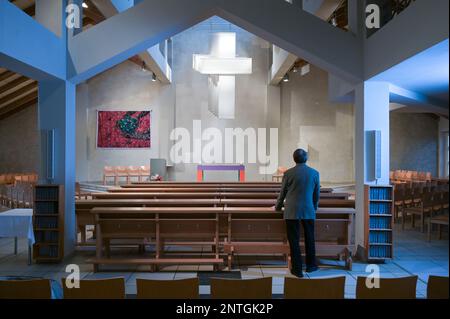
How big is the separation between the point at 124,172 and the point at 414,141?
10.3 metres

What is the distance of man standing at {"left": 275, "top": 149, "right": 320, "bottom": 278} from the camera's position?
4641mm

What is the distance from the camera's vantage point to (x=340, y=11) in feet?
38.3

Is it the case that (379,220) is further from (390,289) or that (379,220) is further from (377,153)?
(390,289)

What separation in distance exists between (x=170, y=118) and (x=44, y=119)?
364 inches

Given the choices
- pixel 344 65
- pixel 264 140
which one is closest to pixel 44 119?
pixel 344 65

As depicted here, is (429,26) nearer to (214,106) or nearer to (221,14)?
(221,14)

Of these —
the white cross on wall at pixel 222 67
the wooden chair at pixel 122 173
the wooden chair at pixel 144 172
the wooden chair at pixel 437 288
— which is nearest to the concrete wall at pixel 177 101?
the wooden chair at pixel 144 172

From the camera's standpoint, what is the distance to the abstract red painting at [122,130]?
15352mm

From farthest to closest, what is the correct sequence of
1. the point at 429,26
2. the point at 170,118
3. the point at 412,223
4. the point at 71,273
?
1. the point at 170,118
2. the point at 412,223
3. the point at 71,273
4. the point at 429,26

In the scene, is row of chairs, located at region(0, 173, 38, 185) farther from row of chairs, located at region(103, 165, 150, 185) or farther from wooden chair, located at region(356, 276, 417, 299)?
wooden chair, located at region(356, 276, 417, 299)

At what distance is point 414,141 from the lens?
580 inches

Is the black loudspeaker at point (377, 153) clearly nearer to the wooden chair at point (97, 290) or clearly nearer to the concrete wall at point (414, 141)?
the wooden chair at point (97, 290)

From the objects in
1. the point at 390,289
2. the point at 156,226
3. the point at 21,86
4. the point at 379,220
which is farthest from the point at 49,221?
the point at 21,86

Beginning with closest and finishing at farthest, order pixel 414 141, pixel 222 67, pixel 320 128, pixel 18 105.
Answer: pixel 222 67 → pixel 414 141 → pixel 18 105 → pixel 320 128
